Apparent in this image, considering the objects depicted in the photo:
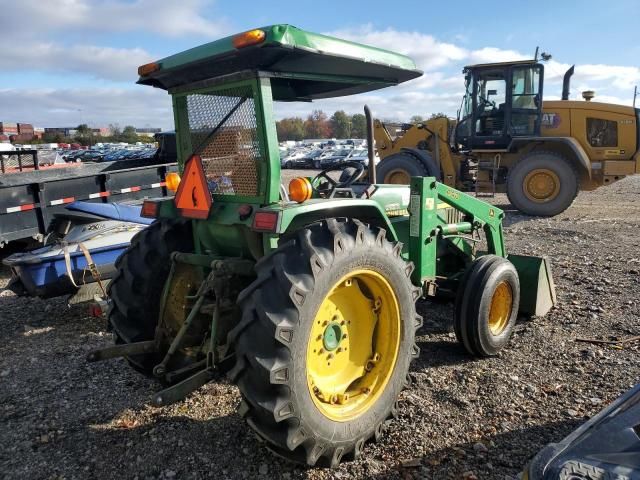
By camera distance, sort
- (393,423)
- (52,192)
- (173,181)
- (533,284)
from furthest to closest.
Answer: (52,192) → (533,284) → (173,181) → (393,423)

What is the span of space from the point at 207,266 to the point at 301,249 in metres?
0.96

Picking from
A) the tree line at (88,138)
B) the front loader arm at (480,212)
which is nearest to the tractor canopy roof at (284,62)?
the front loader arm at (480,212)

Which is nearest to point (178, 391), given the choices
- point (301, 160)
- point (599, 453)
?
point (599, 453)

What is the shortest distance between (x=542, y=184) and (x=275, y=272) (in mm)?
9573

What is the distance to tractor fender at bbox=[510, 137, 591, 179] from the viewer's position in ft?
34.4

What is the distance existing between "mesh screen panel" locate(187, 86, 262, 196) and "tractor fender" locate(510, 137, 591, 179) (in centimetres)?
916

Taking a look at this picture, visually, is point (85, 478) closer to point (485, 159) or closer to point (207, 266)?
point (207, 266)

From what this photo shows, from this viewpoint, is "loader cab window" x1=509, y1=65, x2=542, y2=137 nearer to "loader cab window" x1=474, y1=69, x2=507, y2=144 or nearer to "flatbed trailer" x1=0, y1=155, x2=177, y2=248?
"loader cab window" x1=474, y1=69, x2=507, y2=144

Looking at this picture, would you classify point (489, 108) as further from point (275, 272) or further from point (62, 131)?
point (62, 131)

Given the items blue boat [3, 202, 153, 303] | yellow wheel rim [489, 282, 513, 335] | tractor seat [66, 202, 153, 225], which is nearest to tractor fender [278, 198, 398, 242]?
yellow wheel rim [489, 282, 513, 335]

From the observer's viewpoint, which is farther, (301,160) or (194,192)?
(301,160)

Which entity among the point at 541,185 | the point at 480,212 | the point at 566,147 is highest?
the point at 566,147

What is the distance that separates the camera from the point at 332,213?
3.18 m

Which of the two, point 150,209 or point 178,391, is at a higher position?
point 150,209
